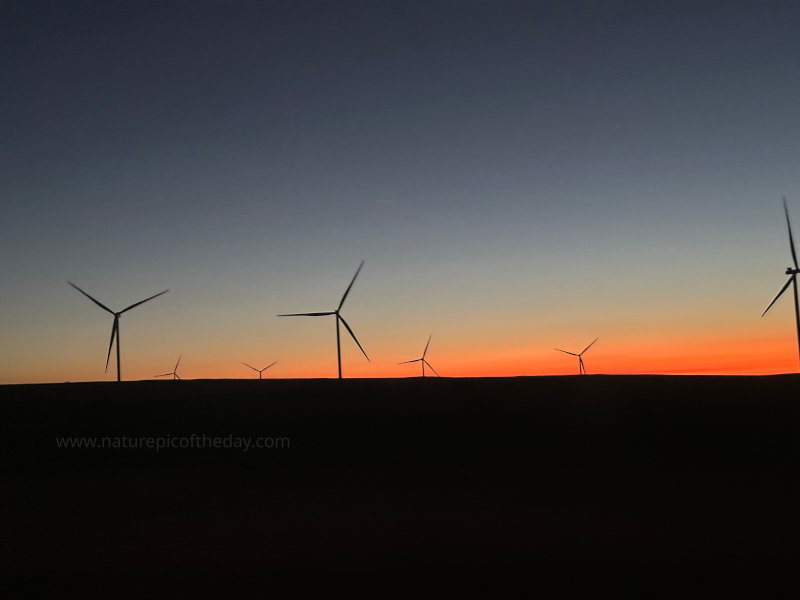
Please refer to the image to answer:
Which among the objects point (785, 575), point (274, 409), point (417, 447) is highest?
point (274, 409)

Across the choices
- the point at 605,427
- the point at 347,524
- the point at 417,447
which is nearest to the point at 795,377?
the point at 605,427

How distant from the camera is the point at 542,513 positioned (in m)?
24.3

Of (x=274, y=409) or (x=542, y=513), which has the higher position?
(x=274, y=409)

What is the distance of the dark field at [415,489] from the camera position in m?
17.5

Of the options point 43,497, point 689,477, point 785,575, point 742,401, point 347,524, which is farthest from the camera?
point 742,401

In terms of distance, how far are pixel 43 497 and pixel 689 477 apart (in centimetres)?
2430

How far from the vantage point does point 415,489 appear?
29953mm

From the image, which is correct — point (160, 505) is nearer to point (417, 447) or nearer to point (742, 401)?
point (417, 447)

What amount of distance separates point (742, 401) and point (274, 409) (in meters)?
30.3

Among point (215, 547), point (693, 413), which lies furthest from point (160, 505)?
point (693, 413)

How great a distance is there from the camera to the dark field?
57.3 ft

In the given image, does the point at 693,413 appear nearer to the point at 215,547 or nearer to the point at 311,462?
the point at 311,462

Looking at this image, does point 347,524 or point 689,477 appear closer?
point 347,524

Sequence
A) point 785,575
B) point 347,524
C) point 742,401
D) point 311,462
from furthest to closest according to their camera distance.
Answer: point 742,401 < point 311,462 < point 347,524 < point 785,575
